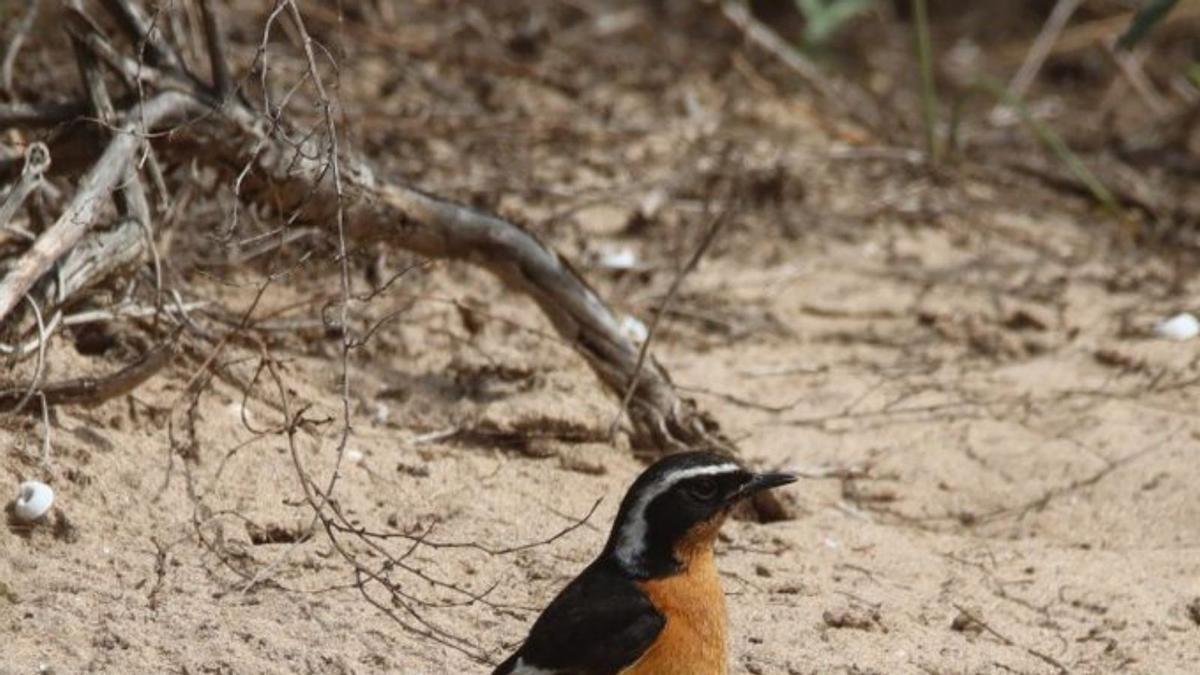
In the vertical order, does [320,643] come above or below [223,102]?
below

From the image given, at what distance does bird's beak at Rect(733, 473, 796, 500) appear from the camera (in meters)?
5.13

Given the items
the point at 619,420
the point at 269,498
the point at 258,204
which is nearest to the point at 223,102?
the point at 258,204

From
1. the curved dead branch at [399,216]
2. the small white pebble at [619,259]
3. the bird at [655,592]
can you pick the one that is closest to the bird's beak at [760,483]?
the bird at [655,592]

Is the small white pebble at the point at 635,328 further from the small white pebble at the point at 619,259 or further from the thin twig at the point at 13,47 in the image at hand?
the thin twig at the point at 13,47

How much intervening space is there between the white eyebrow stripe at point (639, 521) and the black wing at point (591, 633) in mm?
132

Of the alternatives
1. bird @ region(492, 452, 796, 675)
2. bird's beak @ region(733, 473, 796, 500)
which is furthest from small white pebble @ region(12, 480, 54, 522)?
bird's beak @ region(733, 473, 796, 500)

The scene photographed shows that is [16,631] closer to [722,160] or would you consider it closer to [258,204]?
[258,204]

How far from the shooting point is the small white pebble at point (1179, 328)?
25.4ft

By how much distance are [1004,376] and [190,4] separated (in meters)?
3.10

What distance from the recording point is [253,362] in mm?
6371

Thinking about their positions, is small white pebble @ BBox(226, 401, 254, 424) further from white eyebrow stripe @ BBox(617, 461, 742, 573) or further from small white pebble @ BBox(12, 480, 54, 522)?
white eyebrow stripe @ BBox(617, 461, 742, 573)

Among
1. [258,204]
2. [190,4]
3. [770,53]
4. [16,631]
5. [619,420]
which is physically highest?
[770,53]

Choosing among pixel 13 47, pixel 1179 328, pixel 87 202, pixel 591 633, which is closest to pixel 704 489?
pixel 591 633

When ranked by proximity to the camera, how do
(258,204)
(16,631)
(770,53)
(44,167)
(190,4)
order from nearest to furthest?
(16,631) → (44,167) → (258,204) → (190,4) → (770,53)
